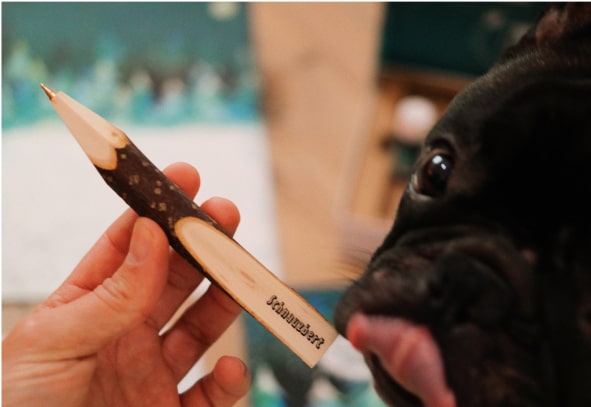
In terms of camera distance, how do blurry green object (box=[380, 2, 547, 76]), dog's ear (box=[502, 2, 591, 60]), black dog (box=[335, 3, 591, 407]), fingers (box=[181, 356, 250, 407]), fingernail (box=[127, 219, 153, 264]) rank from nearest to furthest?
black dog (box=[335, 3, 591, 407])
fingernail (box=[127, 219, 153, 264])
dog's ear (box=[502, 2, 591, 60])
fingers (box=[181, 356, 250, 407])
blurry green object (box=[380, 2, 547, 76])

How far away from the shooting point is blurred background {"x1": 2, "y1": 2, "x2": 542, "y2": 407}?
1.51 metres

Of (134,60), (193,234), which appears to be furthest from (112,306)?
(134,60)

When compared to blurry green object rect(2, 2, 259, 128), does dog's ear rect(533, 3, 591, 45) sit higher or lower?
higher

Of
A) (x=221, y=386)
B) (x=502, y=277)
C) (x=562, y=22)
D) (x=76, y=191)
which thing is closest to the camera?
(x=502, y=277)

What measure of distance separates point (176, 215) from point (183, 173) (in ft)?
0.58

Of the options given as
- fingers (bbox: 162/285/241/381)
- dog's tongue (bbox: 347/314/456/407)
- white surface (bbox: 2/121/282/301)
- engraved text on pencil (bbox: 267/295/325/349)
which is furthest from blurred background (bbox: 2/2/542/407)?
dog's tongue (bbox: 347/314/456/407)

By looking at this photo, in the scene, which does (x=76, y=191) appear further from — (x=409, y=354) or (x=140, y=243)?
(x=409, y=354)

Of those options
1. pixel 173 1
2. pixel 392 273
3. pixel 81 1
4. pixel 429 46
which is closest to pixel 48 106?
pixel 81 1

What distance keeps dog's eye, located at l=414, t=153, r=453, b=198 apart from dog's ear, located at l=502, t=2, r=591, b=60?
218mm

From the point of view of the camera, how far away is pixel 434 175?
774 mm

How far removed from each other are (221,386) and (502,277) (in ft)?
1.72

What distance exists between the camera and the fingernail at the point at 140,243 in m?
0.71

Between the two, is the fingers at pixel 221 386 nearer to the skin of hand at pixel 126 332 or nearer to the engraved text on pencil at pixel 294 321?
the skin of hand at pixel 126 332

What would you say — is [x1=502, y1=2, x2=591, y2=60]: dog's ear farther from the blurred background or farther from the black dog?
the blurred background
